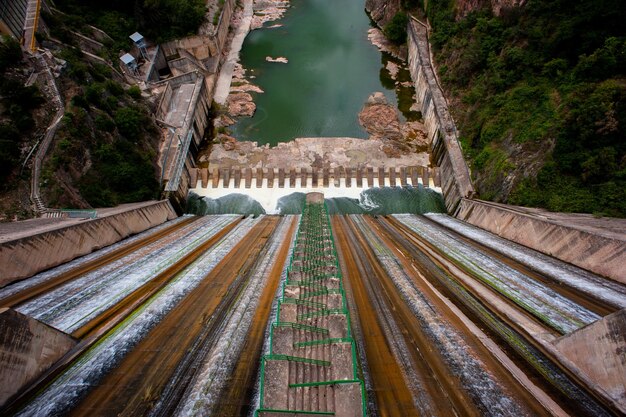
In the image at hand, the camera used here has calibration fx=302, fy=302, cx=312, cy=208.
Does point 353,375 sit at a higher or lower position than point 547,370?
higher

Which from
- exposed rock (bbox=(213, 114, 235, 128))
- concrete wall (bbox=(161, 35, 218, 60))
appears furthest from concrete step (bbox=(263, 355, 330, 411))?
concrete wall (bbox=(161, 35, 218, 60))

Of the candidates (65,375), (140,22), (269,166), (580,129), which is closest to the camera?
(65,375)

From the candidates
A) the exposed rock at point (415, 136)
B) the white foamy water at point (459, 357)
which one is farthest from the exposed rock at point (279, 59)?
the white foamy water at point (459, 357)

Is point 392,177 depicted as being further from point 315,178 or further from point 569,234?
point 569,234

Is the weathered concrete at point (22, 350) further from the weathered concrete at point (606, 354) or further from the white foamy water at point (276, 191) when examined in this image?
the white foamy water at point (276, 191)

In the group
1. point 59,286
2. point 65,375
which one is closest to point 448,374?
point 65,375

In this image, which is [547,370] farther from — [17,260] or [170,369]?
[17,260]
